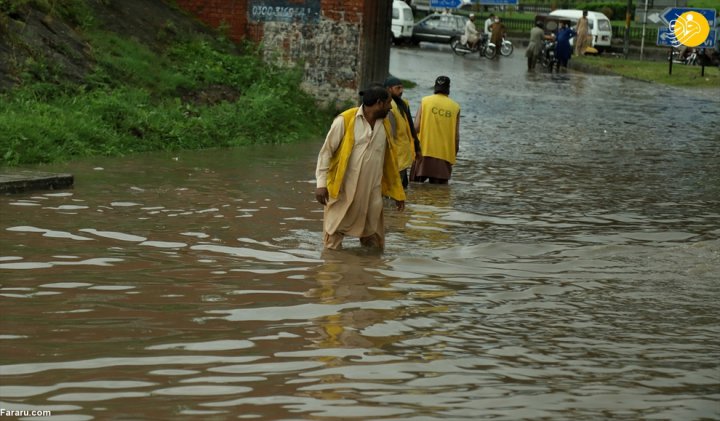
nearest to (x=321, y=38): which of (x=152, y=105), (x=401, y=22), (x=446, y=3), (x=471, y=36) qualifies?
(x=152, y=105)

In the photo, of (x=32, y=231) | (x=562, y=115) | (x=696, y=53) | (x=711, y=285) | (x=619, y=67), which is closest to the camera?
(x=711, y=285)

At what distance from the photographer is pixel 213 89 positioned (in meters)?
20.2

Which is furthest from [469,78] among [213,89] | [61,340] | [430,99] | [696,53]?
[61,340]

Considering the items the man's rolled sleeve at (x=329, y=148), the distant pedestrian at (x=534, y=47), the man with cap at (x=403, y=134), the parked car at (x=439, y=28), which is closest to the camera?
the man's rolled sleeve at (x=329, y=148)

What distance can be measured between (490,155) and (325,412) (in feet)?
42.2

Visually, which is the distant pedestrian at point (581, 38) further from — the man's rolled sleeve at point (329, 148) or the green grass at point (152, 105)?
the man's rolled sleeve at point (329, 148)

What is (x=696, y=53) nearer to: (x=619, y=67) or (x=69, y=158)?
(x=619, y=67)

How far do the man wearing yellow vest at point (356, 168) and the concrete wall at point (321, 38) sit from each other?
11.3 m

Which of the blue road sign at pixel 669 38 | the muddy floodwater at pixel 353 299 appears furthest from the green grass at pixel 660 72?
the muddy floodwater at pixel 353 299

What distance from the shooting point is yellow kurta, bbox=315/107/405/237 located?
1031cm

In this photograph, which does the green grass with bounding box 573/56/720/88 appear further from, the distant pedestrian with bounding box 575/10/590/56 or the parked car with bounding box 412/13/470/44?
the parked car with bounding box 412/13/470/44

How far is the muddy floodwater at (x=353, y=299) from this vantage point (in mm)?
6344

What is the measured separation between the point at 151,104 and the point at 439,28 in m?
37.1

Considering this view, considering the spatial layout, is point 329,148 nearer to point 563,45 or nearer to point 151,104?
point 151,104
